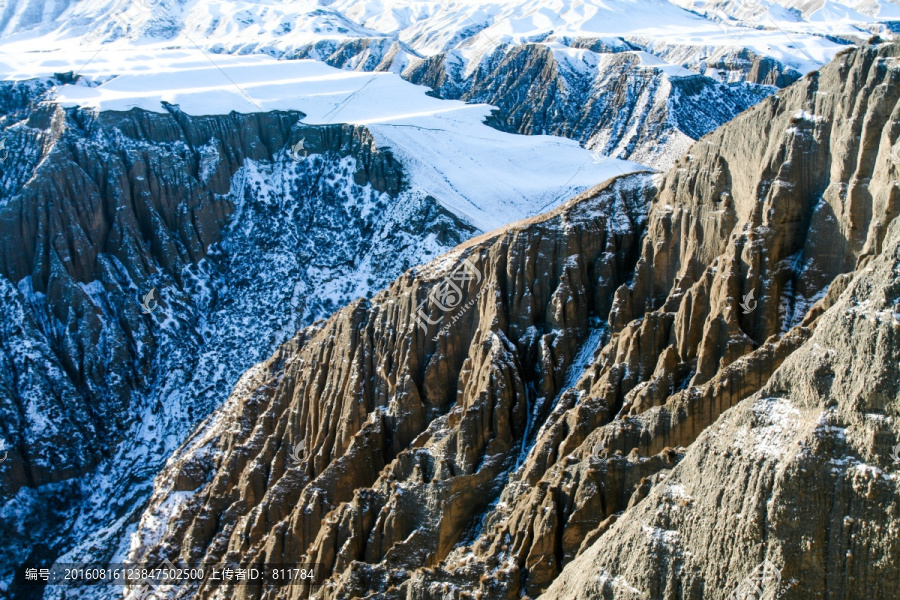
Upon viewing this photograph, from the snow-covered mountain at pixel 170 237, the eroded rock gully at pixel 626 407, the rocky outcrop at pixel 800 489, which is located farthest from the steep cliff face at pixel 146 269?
the rocky outcrop at pixel 800 489

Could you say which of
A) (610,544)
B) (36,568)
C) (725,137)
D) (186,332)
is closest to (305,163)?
(186,332)

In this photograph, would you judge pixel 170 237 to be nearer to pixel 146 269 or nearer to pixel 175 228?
pixel 175 228

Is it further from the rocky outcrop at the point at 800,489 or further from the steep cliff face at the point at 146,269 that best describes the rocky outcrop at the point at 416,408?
the steep cliff face at the point at 146,269

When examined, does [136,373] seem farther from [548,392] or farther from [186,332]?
[548,392]

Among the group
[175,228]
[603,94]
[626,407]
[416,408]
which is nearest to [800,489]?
[626,407]

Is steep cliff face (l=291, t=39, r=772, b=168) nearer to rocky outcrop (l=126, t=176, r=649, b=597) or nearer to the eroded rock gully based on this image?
rocky outcrop (l=126, t=176, r=649, b=597)

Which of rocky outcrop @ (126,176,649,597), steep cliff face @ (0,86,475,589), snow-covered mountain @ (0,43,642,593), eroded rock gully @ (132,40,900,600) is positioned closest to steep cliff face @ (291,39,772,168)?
snow-covered mountain @ (0,43,642,593)

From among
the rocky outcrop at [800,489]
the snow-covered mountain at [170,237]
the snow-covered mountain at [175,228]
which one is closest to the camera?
the rocky outcrop at [800,489]
